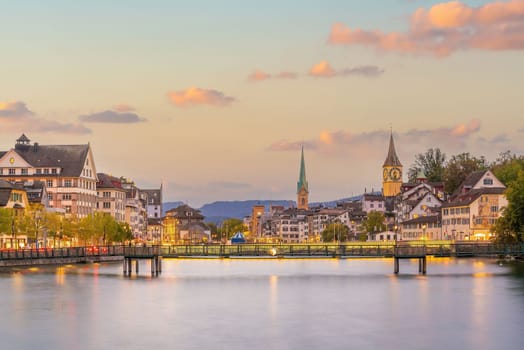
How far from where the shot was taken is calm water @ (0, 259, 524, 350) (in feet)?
188

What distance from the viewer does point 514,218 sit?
115750 mm

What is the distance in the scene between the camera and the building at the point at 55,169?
580 ft

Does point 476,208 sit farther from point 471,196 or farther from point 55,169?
point 55,169

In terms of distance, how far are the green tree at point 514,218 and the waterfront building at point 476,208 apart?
4377cm

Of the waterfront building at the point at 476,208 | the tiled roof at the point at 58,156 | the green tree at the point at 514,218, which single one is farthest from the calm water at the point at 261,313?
the tiled roof at the point at 58,156

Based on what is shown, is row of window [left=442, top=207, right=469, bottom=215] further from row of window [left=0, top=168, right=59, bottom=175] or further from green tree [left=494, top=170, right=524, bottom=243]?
row of window [left=0, top=168, right=59, bottom=175]

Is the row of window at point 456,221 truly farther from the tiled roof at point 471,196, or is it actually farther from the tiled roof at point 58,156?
the tiled roof at point 58,156

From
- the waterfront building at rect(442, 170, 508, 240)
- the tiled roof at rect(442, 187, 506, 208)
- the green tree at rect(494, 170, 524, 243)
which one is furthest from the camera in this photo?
the tiled roof at rect(442, 187, 506, 208)

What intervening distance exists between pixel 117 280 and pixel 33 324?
3808 centimetres

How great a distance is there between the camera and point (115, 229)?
555 feet

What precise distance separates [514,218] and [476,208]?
56141 millimetres

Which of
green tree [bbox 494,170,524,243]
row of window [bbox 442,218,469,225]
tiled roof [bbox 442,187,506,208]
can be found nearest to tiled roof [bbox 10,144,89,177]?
tiled roof [bbox 442,187,506,208]

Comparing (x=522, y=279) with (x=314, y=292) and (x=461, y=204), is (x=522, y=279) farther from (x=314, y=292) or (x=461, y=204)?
(x=461, y=204)

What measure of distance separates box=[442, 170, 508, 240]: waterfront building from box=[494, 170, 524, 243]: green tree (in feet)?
144
